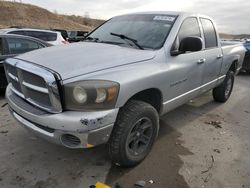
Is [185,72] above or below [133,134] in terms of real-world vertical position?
above

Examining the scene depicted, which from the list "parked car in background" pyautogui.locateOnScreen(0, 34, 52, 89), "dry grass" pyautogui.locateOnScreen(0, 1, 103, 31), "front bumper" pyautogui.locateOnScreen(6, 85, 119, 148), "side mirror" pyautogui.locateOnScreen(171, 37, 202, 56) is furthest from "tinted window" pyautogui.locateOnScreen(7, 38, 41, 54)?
"dry grass" pyautogui.locateOnScreen(0, 1, 103, 31)

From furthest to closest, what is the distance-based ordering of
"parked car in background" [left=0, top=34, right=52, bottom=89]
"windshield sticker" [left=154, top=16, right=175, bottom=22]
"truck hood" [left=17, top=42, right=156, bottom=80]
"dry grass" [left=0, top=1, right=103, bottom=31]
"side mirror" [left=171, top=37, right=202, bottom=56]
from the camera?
"dry grass" [left=0, top=1, right=103, bottom=31], "parked car in background" [left=0, top=34, right=52, bottom=89], "windshield sticker" [left=154, top=16, right=175, bottom=22], "side mirror" [left=171, top=37, right=202, bottom=56], "truck hood" [left=17, top=42, right=156, bottom=80]

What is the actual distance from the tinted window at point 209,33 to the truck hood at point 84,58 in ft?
6.03

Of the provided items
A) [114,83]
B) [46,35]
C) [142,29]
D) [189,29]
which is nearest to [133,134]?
[114,83]

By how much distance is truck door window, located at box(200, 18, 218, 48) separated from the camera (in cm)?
472

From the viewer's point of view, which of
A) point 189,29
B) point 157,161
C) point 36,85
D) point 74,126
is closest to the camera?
point 74,126

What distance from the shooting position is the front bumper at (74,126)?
254cm

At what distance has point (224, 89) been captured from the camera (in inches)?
232

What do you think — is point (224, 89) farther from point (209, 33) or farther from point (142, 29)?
→ point (142, 29)

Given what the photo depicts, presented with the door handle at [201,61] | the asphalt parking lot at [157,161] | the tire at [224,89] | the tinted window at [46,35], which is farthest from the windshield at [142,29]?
the tinted window at [46,35]

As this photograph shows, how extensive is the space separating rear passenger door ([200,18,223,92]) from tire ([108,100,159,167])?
171 centimetres

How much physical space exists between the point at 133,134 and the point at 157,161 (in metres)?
0.59

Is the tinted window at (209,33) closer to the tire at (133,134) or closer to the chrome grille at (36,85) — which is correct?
the tire at (133,134)

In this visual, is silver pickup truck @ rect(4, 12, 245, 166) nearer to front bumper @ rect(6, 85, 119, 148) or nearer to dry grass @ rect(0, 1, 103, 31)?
front bumper @ rect(6, 85, 119, 148)
